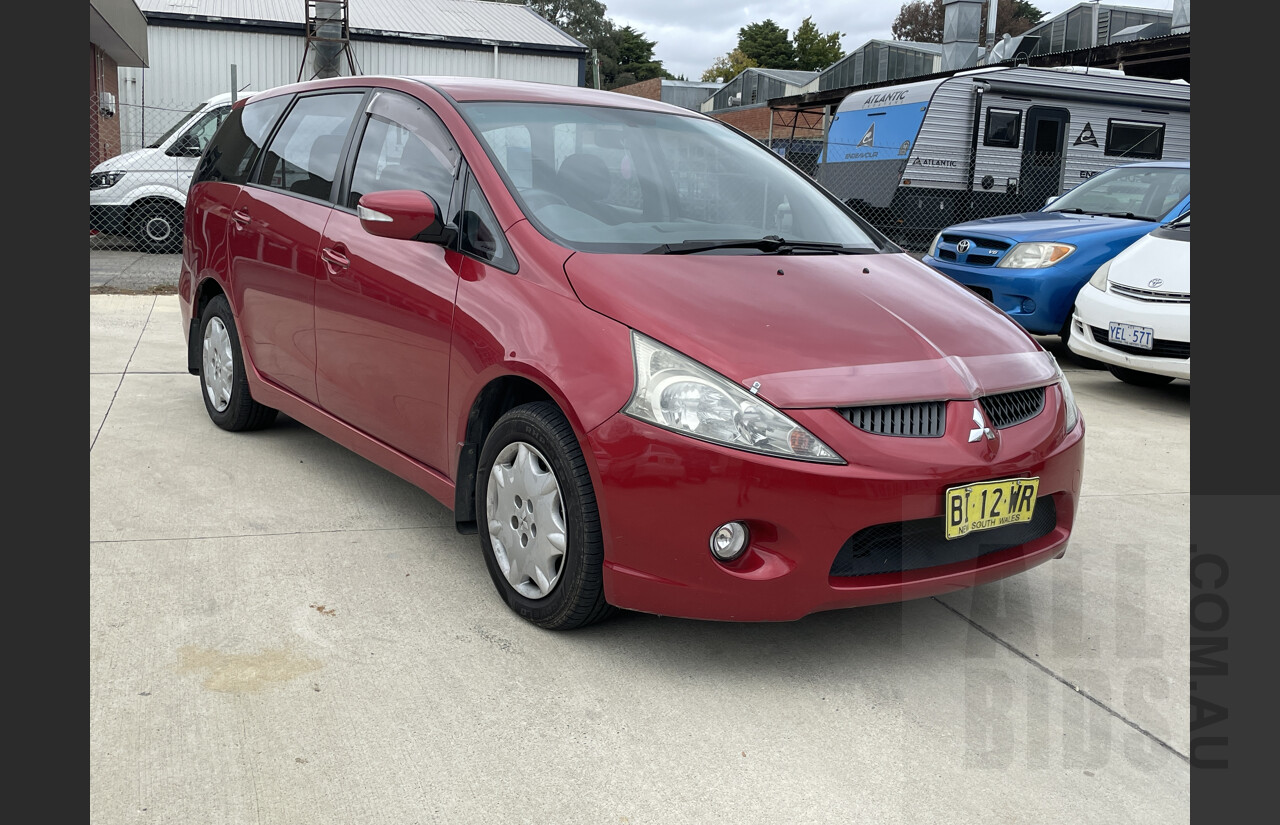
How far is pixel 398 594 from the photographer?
342 cm

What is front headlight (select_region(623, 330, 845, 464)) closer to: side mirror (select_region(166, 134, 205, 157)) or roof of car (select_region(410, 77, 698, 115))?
roof of car (select_region(410, 77, 698, 115))

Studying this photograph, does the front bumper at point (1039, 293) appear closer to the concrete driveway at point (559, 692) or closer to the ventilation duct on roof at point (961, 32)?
the concrete driveway at point (559, 692)

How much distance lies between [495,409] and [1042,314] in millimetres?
6034

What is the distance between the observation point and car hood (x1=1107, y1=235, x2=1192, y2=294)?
6742 mm

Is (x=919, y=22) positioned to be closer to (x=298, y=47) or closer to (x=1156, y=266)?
(x=298, y=47)

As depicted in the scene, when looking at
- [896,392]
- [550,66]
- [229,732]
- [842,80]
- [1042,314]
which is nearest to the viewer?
[229,732]

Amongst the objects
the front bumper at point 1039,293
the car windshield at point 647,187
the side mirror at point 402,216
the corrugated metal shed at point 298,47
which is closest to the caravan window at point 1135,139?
the front bumper at point 1039,293

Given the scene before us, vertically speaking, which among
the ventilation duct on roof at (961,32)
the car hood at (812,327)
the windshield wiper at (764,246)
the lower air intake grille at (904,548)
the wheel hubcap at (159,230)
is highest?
the ventilation duct on roof at (961,32)

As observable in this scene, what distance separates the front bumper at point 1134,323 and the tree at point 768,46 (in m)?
65.0

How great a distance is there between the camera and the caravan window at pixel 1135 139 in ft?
51.9

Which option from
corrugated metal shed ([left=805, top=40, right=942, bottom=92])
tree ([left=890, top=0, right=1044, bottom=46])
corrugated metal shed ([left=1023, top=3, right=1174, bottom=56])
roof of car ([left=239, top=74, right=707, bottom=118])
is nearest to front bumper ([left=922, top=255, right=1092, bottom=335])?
roof of car ([left=239, top=74, right=707, bottom=118])

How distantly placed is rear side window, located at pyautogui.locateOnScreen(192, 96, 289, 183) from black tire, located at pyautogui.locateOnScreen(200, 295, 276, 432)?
1.97ft
